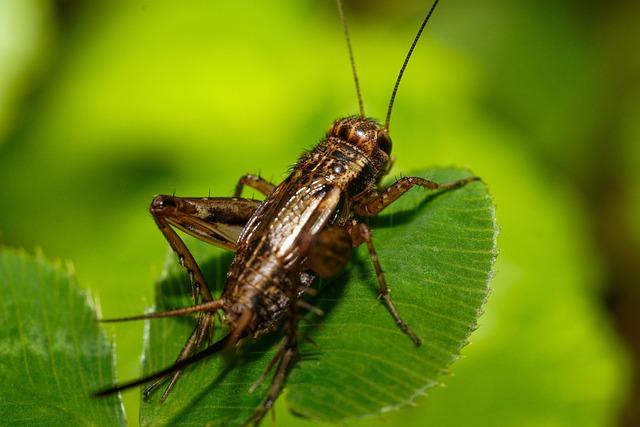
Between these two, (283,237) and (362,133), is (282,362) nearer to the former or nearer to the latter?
(283,237)

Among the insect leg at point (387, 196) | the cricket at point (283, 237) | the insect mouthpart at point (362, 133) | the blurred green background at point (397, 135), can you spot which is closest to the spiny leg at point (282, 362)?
the cricket at point (283, 237)

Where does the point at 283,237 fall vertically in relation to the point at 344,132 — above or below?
below

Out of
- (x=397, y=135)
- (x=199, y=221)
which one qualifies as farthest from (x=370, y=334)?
(x=397, y=135)

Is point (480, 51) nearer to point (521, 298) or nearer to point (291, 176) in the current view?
point (521, 298)

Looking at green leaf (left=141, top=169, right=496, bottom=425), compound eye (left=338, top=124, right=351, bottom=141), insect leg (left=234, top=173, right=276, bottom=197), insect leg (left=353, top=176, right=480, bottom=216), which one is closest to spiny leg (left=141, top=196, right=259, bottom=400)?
green leaf (left=141, top=169, right=496, bottom=425)

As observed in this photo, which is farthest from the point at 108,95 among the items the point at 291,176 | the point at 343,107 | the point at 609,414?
the point at 609,414

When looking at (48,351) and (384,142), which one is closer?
(48,351)
